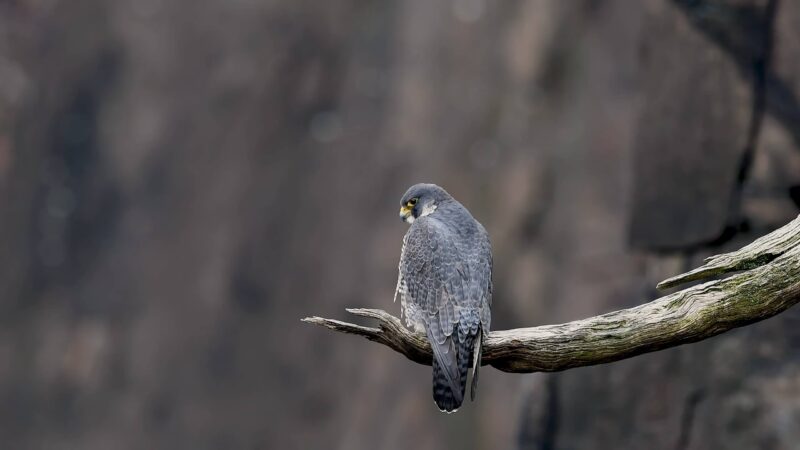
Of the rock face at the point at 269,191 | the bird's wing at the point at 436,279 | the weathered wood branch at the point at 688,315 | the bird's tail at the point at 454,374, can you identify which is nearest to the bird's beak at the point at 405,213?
the bird's wing at the point at 436,279

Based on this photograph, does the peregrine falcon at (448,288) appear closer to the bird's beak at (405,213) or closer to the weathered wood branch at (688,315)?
the bird's beak at (405,213)

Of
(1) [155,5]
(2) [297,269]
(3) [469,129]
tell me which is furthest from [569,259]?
(1) [155,5]

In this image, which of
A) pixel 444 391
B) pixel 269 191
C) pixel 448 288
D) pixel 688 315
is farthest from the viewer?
pixel 269 191

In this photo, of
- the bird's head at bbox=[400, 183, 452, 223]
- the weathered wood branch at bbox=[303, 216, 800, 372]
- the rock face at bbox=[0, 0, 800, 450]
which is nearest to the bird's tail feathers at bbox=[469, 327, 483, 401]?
the weathered wood branch at bbox=[303, 216, 800, 372]

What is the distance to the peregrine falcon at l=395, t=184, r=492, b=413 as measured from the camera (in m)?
5.04

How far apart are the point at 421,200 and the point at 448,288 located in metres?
0.91

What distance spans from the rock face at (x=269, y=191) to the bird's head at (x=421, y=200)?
521 cm

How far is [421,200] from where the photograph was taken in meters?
6.38

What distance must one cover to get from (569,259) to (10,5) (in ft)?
22.9

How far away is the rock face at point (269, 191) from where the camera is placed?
40.1 ft

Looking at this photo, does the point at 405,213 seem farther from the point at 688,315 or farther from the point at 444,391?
the point at 688,315

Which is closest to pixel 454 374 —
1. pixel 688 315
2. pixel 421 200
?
pixel 688 315

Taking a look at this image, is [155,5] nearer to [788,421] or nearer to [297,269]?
[297,269]

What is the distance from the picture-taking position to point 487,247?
584 centimetres
